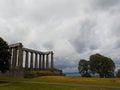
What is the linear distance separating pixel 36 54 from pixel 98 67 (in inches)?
1820

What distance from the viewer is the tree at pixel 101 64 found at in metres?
117

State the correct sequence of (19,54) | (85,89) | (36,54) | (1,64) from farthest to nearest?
(36,54)
(19,54)
(1,64)
(85,89)

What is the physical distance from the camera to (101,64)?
118375 millimetres

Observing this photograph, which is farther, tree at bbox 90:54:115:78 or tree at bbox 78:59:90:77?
tree at bbox 78:59:90:77

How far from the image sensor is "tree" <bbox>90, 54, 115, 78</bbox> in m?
117

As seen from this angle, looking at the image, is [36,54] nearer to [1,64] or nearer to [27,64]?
[27,64]

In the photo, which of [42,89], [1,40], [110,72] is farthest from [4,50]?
[110,72]

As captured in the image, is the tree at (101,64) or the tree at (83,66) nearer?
the tree at (101,64)

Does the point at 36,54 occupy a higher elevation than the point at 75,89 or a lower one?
higher

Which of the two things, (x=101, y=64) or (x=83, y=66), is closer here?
(x=101, y=64)

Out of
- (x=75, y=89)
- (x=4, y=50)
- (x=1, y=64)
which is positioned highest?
(x=4, y=50)

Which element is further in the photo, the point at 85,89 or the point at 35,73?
the point at 35,73

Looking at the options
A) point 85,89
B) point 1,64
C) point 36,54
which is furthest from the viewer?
point 36,54

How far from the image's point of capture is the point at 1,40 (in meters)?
70.3
